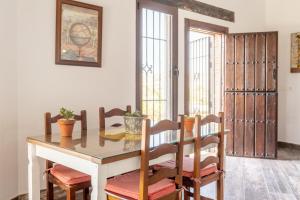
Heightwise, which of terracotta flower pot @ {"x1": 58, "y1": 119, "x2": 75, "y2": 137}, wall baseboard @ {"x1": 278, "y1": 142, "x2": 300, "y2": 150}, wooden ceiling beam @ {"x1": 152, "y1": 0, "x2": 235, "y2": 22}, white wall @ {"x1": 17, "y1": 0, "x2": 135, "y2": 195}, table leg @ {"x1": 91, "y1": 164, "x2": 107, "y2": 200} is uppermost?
wooden ceiling beam @ {"x1": 152, "y1": 0, "x2": 235, "y2": 22}

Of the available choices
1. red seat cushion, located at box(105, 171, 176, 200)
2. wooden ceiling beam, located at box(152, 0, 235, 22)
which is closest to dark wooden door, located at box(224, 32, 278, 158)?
wooden ceiling beam, located at box(152, 0, 235, 22)

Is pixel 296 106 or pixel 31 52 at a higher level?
pixel 31 52

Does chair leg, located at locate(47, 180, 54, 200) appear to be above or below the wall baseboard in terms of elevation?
above

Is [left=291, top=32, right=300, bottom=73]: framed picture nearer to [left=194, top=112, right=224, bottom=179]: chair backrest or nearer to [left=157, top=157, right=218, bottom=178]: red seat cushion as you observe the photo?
[left=194, top=112, right=224, bottom=179]: chair backrest

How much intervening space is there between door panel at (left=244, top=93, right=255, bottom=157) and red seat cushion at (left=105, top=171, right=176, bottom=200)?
2996 millimetres

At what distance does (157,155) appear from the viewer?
6.04 ft

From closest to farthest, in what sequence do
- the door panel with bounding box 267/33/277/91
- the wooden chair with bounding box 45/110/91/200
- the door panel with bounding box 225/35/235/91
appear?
the wooden chair with bounding box 45/110/91/200 → the door panel with bounding box 267/33/277/91 → the door panel with bounding box 225/35/235/91

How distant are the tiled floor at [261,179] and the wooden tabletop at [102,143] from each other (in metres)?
0.96

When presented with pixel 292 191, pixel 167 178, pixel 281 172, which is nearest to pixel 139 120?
pixel 167 178

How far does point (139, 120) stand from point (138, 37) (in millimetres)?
1614

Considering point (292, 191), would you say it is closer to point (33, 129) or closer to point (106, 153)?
point (106, 153)

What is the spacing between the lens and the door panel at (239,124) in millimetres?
4723

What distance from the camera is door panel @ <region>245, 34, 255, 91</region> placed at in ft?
15.2

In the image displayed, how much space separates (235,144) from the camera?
4.76 meters
